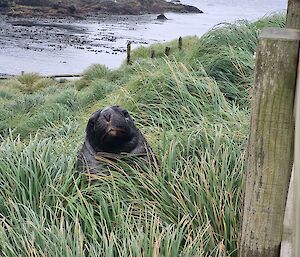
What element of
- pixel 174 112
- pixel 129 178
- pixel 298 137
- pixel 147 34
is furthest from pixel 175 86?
pixel 147 34

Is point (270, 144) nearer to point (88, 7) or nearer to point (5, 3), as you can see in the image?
point (5, 3)

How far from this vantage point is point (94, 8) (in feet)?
290

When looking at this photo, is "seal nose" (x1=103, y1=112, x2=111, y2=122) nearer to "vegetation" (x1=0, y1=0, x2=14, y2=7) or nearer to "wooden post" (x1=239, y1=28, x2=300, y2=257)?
"wooden post" (x1=239, y1=28, x2=300, y2=257)

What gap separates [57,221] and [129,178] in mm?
630

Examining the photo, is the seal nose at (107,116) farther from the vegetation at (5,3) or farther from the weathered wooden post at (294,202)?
the vegetation at (5,3)

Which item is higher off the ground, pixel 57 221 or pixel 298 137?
pixel 298 137

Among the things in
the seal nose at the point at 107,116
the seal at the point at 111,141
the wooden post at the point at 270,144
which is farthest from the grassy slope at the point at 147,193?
the wooden post at the point at 270,144

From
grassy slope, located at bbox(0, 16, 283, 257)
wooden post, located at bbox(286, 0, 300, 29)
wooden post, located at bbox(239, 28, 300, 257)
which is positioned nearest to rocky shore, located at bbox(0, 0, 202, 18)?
grassy slope, located at bbox(0, 16, 283, 257)

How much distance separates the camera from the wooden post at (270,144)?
1.84m

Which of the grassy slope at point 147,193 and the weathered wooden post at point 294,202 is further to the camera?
the grassy slope at point 147,193

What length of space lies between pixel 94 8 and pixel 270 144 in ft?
292

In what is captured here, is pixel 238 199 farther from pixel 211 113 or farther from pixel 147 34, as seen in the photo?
pixel 147 34

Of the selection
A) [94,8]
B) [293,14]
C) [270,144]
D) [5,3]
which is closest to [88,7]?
[94,8]

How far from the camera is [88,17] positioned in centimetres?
8012
